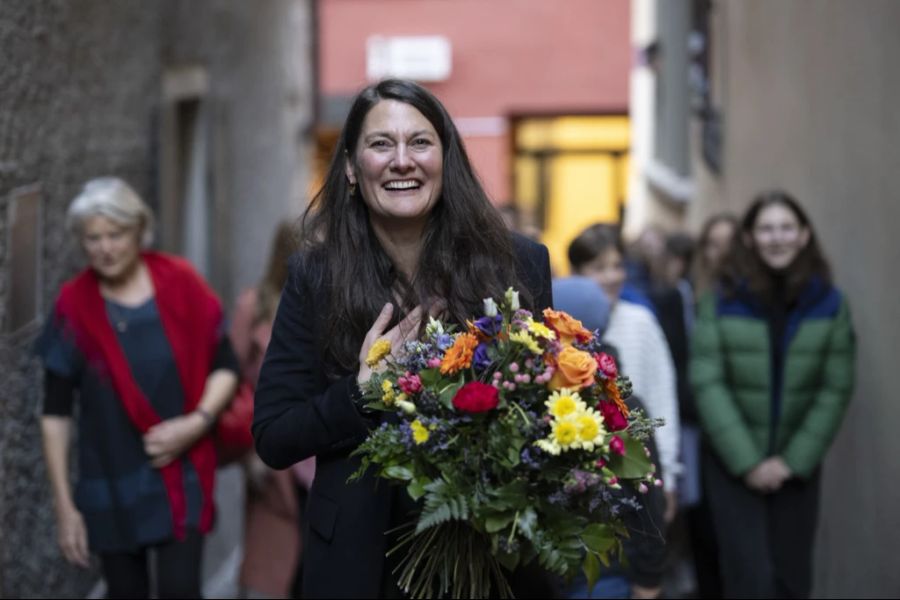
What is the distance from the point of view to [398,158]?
3.37 metres

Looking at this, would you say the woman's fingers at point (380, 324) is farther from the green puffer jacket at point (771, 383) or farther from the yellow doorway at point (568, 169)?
the yellow doorway at point (568, 169)

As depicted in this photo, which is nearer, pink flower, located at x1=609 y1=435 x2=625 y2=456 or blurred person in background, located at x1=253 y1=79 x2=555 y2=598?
pink flower, located at x1=609 y1=435 x2=625 y2=456

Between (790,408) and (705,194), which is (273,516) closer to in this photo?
(790,408)

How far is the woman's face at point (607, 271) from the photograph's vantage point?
5770 millimetres

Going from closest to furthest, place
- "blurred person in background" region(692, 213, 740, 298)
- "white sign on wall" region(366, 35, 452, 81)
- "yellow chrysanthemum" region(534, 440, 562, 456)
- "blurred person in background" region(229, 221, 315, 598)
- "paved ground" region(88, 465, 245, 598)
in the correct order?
"yellow chrysanthemum" region(534, 440, 562, 456) → "blurred person in background" region(229, 221, 315, 598) → "blurred person in background" region(692, 213, 740, 298) → "paved ground" region(88, 465, 245, 598) → "white sign on wall" region(366, 35, 452, 81)

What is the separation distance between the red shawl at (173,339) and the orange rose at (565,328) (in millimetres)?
2361

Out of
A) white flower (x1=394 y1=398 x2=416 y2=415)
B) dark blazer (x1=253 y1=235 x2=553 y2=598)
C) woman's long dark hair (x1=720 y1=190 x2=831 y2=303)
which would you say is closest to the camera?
white flower (x1=394 y1=398 x2=416 y2=415)

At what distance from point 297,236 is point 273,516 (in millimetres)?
3117

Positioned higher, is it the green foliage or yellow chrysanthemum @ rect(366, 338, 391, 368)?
yellow chrysanthemum @ rect(366, 338, 391, 368)

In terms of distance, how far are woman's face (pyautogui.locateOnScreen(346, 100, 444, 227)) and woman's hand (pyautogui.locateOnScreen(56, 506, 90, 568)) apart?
2.17 m

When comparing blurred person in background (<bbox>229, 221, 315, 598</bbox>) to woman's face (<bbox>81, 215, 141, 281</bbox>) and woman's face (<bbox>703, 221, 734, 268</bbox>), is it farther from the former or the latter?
woman's face (<bbox>703, 221, 734, 268</bbox>)

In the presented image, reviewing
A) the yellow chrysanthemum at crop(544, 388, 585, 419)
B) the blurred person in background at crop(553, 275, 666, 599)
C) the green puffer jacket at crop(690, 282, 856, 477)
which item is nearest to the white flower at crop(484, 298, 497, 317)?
the yellow chrysanthemum at crop(544, 388, 585, 419)

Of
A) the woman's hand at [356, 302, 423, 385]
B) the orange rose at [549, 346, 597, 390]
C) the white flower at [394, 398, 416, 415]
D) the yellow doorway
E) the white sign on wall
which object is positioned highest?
the white sign on wall

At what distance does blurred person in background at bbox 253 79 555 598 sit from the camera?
3.29 m
